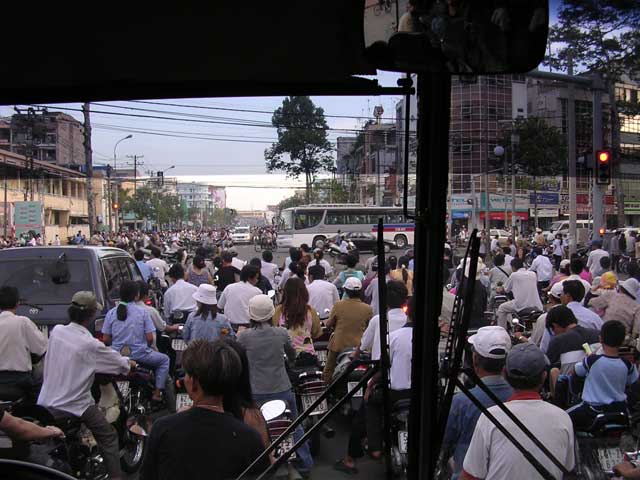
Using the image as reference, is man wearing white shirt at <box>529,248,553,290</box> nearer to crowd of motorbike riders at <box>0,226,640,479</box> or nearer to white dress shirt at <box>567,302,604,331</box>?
crowd of motorbike riders at <box>0,226,640,479</box>

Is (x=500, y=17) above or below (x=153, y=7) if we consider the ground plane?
below

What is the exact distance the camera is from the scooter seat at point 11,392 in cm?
546

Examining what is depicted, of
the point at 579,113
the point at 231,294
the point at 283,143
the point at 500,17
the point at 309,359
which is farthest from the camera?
the point at 231,294

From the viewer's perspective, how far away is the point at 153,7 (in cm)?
213

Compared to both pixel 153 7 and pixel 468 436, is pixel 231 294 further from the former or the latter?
pixel 153 7

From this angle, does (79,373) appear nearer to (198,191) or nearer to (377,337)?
(198,191)

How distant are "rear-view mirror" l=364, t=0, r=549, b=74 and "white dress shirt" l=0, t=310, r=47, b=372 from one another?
184 inches

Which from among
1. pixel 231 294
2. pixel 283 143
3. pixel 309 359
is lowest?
pixel 309 359

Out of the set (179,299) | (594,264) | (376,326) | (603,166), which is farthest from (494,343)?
(594,264)

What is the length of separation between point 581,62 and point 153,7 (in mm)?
1305

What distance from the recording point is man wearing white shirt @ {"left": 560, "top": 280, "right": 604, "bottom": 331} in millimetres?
6762

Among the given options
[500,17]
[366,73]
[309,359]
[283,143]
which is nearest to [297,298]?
[309,359]

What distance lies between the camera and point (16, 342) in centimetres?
554

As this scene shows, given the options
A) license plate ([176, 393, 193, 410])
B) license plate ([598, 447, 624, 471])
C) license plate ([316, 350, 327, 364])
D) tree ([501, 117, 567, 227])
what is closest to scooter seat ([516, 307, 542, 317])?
license plate ([316, 350, 327, 364])
